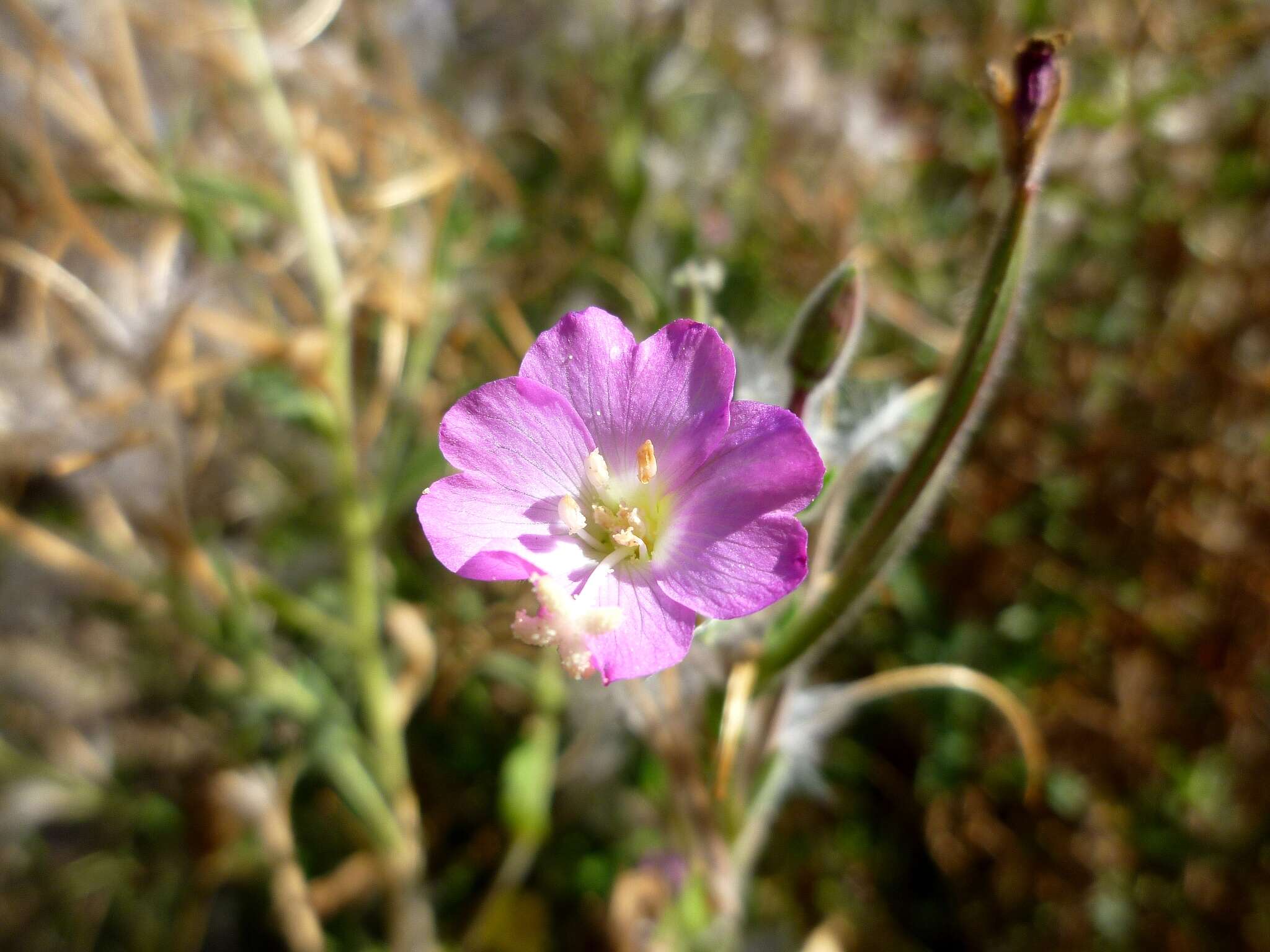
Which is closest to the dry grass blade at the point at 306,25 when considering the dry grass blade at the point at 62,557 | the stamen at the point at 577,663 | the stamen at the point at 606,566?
the dry grass blade at the point at 62,557

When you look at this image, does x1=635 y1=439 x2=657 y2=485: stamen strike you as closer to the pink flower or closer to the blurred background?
the pink flower

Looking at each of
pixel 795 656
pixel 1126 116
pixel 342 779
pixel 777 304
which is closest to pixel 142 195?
pixel 342 779

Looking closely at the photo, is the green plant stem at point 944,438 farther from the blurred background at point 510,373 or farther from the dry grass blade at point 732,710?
the blurred background at point 510,373

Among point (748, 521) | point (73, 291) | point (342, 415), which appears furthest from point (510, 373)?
point (748, 521)

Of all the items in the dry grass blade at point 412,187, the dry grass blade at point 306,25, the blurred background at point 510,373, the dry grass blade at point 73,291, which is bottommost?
Result: the blurred background at point 510,373

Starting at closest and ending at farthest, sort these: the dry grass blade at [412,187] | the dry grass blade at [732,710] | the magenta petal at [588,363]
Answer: the magenta petal at [588,363]
the dry grass blade at [732,710]
the dry grass blade at [412,187]

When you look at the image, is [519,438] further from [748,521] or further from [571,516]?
[748,521]

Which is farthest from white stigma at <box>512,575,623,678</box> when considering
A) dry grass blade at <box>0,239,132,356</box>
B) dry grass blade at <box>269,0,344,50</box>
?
dry grass blade at <box>269,0,344,50</box>

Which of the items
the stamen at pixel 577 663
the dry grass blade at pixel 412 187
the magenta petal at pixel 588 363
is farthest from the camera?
the dry grass blade at pixel 412 187
